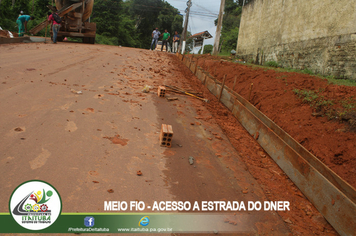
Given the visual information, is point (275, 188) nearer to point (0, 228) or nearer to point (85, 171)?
point (85, 171)

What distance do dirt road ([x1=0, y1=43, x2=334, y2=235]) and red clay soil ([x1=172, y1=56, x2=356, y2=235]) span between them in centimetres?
5

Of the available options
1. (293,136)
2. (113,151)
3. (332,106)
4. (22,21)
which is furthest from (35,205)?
(22,21)

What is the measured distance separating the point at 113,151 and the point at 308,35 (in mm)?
9695

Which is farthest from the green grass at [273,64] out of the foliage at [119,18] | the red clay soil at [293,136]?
the foliage at [119,18]

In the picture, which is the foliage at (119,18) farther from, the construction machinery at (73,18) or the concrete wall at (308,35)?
the concrete wall at (308,35)

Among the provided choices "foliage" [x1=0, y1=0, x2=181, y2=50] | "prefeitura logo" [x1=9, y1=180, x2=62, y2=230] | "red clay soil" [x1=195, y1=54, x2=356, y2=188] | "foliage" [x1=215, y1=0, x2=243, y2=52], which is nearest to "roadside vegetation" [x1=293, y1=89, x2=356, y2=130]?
"red clay soil" [x1=195, y1=54, x2=356, y2=188]

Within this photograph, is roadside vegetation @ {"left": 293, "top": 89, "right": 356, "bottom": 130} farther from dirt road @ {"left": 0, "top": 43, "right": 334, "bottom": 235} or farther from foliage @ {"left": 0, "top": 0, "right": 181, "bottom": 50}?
foliage @ {"left": 0, "top": 0, "right": 181, "bottom": 50}

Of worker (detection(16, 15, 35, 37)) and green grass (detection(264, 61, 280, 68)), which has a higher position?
worker (detection(16, 15, 35, 37))

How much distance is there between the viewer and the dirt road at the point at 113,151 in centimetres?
322

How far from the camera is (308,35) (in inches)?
403

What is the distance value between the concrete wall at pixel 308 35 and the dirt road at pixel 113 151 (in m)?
5.15

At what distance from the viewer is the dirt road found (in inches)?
127

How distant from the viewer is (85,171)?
11.2 feet

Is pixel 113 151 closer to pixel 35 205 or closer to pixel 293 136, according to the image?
pixel 35 205
